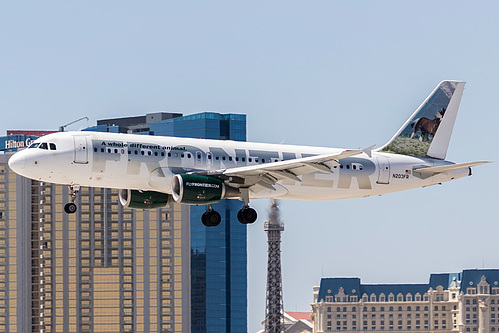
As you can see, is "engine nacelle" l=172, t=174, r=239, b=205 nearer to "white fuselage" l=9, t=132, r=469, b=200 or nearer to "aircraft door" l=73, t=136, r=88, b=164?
"white fuselage" l=9, t=132, r=469, b=200

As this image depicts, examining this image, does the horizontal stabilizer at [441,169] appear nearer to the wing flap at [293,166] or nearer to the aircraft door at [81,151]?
the wing flap at [293,166]

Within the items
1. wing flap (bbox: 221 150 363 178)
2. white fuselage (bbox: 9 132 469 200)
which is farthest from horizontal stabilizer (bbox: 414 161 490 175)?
wing flap (bbox: 221 150 363 178)

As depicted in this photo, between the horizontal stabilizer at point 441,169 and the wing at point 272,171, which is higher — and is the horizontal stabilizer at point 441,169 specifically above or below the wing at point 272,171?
above

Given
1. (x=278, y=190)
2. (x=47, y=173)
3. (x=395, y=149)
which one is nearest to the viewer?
(x=47, y=173)

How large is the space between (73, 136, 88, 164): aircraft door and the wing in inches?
346

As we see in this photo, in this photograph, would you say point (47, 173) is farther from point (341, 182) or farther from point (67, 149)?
point (341, 182)

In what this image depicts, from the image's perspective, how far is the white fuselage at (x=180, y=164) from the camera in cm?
8919

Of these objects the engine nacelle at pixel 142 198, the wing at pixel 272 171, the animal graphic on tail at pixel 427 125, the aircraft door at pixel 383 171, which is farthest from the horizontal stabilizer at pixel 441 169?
the engine nacelle at pixel 142 198

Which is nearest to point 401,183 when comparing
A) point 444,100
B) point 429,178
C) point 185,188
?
point 429,178

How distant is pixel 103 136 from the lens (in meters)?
90.9

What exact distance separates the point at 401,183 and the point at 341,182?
18.3 ft

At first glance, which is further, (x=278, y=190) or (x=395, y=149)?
(x=395, y=149)

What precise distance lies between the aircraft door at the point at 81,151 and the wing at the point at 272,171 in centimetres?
878

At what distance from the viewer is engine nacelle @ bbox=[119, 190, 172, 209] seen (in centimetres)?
9462
